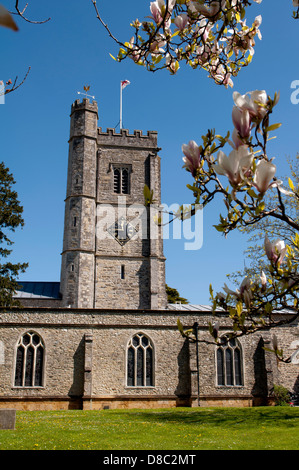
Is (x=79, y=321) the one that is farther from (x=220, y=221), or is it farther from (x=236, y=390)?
(x=220, y=221)

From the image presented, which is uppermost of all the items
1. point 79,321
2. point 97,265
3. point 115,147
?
point 115,147

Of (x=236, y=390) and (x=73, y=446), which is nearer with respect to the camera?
(x=73, y=446)

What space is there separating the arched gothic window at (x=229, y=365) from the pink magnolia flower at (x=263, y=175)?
1758 cm

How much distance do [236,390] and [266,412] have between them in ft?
13.0

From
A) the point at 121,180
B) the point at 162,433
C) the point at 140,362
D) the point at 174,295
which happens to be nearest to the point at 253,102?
the point at 162,433

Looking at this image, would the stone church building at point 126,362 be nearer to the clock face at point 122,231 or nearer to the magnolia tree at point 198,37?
the clock face at point 122,231

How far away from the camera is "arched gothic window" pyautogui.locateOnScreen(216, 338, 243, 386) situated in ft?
61.4

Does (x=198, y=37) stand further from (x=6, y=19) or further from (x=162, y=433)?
(x=162, y=433)

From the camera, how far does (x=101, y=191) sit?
103 feet

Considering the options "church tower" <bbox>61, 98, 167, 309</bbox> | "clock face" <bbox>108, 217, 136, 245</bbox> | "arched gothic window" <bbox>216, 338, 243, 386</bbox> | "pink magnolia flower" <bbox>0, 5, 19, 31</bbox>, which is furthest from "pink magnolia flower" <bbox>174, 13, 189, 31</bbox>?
"clock face" <bbox>108, 217, 136, 245</bbox>

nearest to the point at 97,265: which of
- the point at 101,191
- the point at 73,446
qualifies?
the point at 101,191

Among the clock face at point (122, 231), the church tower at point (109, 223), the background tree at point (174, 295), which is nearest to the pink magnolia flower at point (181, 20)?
the church tower at point (109, 223)

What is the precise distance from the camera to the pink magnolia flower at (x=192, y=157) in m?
2.29
